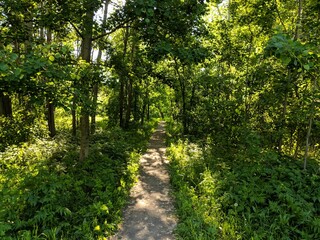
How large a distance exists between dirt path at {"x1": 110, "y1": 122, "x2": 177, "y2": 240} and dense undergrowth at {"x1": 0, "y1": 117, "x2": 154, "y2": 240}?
0.28 metres

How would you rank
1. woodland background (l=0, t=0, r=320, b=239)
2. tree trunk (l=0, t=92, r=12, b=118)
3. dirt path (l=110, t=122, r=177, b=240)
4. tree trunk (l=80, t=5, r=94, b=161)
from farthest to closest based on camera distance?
1. tree trunk (l=0, t=92, r=12, b=118)
2. tree trunk (l=80, t=5, r=94, b=161)
3. dirt path (l=110, t=122, r=177, b=240)
4. woodland background (l=0, t=0, r=320, b=239)

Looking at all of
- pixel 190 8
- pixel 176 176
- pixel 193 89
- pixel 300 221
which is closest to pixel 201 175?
pixel 176 176

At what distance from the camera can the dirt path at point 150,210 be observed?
5012mm

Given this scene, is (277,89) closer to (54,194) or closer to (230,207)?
(230,207)

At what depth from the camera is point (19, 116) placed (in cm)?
1161

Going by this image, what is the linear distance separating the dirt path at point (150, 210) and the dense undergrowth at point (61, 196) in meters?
0.28

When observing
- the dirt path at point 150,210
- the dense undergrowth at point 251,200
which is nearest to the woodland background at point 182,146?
the dense undergrowth at point 251,200

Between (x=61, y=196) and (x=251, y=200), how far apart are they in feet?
13.6

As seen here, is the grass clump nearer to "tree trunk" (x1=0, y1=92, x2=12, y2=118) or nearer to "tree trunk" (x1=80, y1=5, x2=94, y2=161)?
"tree trunk" (x1=80, y1=5, x2=94, y2=161)

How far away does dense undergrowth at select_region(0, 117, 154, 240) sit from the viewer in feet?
14.6

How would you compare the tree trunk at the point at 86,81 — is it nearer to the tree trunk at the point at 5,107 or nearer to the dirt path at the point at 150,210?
the dirt path at the point at 150,210

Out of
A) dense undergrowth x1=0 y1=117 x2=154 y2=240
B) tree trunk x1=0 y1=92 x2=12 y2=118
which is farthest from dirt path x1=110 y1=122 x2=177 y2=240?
tree trunk x1=0 y1=92 x2=12 y2=118

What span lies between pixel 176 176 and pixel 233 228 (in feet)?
10.6

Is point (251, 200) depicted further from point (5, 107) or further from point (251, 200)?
point (5, 107)
